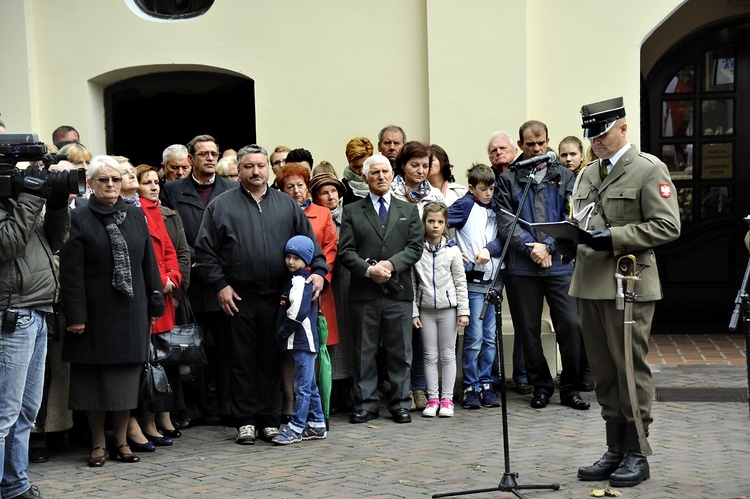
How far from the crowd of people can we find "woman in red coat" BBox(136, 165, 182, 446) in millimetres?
18

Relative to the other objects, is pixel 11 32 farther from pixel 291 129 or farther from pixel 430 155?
pixel 430 155

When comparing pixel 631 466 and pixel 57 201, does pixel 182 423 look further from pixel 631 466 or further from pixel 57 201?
pixel 631 466

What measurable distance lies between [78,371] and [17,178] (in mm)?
1758

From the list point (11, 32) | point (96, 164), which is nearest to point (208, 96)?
point (11, 32)

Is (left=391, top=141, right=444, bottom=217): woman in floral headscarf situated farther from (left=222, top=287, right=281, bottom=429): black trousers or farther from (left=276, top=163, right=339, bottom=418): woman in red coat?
(left=222, top=287, right=281, bottom=429): black trousers

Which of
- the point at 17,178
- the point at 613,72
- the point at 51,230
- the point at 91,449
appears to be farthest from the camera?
the point at 613,72

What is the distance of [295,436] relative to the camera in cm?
784

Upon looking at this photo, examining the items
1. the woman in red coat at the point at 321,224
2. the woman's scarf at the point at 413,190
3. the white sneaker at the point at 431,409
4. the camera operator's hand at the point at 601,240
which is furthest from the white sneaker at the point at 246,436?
the camera operator's hand at the point at 601,240

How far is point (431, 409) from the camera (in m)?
8.60

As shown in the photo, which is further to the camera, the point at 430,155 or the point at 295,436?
the point at 430,155

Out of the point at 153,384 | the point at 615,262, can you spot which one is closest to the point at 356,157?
the point at 153,384

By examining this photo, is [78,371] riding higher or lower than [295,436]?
higher

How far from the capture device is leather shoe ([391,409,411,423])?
841cm

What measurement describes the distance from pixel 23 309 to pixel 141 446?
179 centimetres
